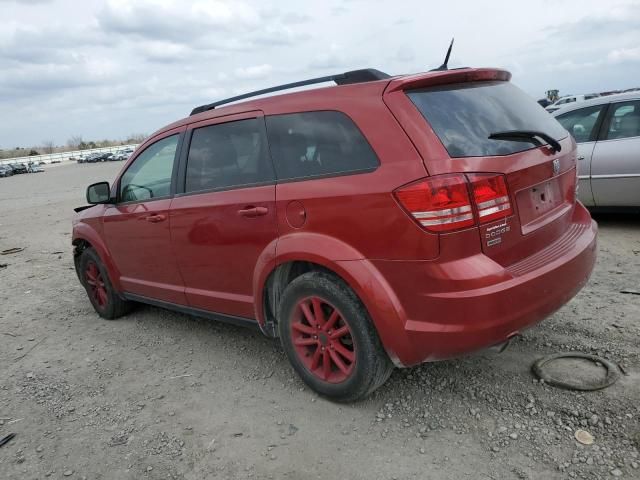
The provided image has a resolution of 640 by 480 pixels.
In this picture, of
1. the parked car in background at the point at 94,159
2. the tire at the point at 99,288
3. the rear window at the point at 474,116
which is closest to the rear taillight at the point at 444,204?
the rear window at the point at 474,116

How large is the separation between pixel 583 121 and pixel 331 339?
506 cm

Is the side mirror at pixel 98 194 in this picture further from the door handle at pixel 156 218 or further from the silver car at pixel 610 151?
the silver car at pixel 610 151

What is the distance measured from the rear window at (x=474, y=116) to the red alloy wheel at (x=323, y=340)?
110 centimetres

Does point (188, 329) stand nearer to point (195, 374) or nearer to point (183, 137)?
point (195, 374)

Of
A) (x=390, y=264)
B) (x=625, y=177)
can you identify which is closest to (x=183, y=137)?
(x=390, y=264)

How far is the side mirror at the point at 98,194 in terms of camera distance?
15.1 ft

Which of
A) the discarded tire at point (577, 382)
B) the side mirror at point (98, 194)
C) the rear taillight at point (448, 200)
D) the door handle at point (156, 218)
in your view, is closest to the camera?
the rear taillight at point (448, 200)

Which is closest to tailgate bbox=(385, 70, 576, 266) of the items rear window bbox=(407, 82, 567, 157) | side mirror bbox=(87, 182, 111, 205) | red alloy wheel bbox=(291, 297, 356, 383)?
rear window bbox=(407, 82, 567, 157)

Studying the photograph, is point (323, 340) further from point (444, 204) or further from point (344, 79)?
point (344, 79)

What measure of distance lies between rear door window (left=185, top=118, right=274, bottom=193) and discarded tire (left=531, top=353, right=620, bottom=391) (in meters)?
1.95

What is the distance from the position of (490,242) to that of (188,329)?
2.94 m

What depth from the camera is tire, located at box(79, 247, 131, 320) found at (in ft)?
16.4

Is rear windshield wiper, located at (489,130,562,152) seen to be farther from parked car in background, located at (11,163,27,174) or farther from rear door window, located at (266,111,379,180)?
parked car in background, located at (11,163,27,174)

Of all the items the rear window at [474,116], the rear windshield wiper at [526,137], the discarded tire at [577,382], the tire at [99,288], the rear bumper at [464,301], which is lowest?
the discarded tire at [577,382]
